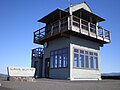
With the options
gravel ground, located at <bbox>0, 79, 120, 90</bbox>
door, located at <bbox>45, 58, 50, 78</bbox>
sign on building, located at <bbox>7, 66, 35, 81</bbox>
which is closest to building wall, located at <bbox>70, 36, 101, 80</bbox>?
sign on building, located at <bbox>7, 66, 35, 81</bbox>

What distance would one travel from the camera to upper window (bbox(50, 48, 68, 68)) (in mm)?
17828

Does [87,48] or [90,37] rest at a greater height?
[90,37]

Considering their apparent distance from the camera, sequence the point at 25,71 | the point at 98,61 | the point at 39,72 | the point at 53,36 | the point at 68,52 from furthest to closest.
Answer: the point at 39,72
the point at 98,61
the point at 53,36
the point at 68,52
the point at 25,71

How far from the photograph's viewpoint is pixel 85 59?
18.8 meters

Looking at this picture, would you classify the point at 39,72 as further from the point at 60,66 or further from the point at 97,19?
the point at 97,19

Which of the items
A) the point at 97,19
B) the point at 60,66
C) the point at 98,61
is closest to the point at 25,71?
the point at 60,66

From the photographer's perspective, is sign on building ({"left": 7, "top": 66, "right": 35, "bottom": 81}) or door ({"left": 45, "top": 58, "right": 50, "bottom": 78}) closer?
sign on building ({"left": 7, "top": 66, "right": 35, "bottom": 81})

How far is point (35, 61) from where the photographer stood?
23766 millimetres

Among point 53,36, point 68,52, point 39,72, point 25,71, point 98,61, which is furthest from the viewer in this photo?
point 39,72

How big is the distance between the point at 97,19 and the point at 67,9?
4562mm

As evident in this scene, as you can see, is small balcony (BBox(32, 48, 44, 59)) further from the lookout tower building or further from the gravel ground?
the gravel ground

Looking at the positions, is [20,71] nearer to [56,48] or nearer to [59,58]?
[59,58]

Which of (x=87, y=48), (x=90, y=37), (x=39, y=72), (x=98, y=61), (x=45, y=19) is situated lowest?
(x=39, y=72)

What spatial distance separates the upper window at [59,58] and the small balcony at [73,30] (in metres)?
1.90
